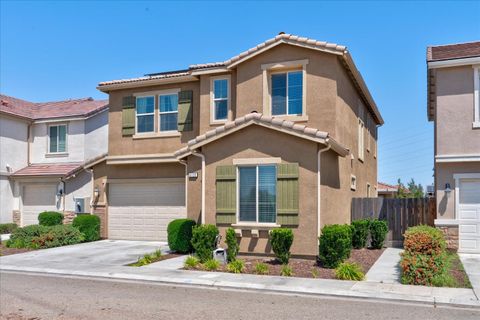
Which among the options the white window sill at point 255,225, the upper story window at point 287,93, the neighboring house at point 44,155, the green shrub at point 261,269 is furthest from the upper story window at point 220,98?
the neighboring house at point 44,155

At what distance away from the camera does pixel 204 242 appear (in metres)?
13.7

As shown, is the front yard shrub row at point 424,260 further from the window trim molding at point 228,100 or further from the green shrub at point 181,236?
the window trim molding at point 228,100

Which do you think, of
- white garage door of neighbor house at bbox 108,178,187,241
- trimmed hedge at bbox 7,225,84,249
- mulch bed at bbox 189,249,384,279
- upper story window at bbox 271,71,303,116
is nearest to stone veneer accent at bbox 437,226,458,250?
mulch bed at bbox 189,249,384,279

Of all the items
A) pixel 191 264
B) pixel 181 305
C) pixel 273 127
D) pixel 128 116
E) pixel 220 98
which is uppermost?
pixel 220 98

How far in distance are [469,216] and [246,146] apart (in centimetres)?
760

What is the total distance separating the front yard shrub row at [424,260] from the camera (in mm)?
10508

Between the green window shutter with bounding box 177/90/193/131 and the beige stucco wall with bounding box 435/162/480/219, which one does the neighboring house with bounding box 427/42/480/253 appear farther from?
the green window shutter with bounding box 177/90/193/131

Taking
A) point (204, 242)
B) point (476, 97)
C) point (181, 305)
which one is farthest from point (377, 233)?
point (181, 305)

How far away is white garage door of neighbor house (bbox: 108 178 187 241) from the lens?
19.4 meters

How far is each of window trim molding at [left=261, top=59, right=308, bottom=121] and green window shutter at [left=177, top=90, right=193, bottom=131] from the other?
139 inches

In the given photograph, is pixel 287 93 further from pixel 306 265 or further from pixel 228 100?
pixel 306 265

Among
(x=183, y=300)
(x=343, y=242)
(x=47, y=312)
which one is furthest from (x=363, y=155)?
(x=47, y=312)

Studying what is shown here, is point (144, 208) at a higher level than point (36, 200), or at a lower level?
lower

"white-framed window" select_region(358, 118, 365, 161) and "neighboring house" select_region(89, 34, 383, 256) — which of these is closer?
"neighboring house" select_region(89, 34, 383, 256)
